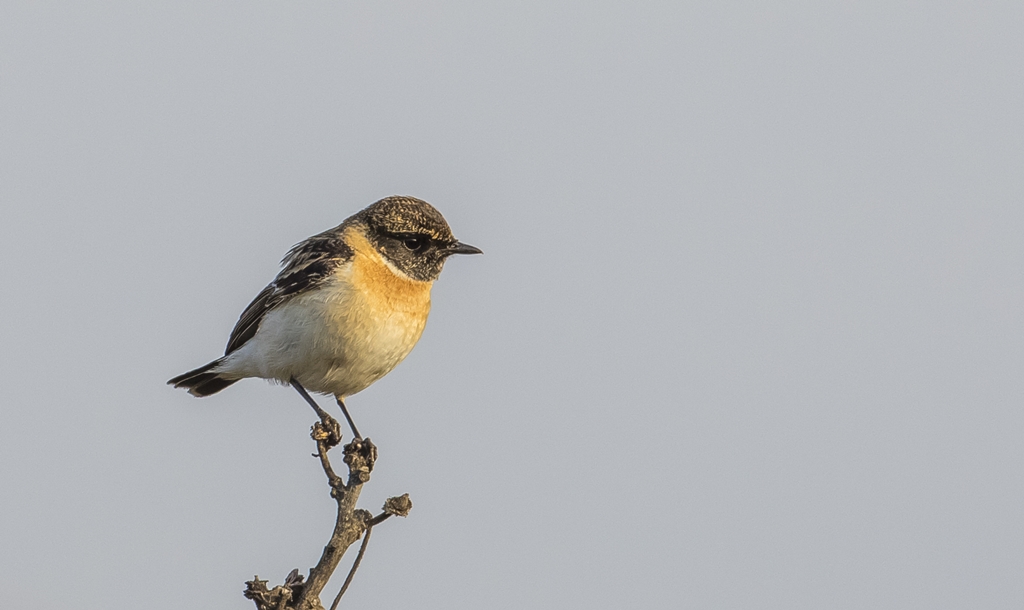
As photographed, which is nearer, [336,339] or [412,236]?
[336,339]

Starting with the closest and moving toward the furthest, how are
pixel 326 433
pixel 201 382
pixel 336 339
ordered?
pixel 326 433, pixel 336 339, pixel 201 382

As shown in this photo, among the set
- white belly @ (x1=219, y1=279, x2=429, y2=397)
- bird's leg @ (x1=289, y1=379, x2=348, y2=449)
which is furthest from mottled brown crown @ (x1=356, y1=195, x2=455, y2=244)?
bird's leg @ (x1=289, y1=379, x2=348, y2=449)

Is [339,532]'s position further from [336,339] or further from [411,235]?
[411,235]

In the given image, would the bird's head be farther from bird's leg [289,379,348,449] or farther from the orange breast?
bird's leg [289,379,348,449]

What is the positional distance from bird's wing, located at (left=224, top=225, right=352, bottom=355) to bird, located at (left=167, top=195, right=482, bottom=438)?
0.4 inches

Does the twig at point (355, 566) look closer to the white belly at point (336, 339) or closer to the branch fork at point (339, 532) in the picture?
the branch fork at point (339, 532)

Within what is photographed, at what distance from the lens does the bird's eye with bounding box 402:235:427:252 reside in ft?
30.9

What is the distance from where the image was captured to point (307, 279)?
8953mm

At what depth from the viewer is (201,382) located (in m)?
10.4

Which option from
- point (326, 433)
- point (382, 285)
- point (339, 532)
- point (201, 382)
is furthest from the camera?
point (201, 382)

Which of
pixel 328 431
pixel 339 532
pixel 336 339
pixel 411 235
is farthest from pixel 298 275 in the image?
pixel 339 532

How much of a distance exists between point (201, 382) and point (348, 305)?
2.51 meters

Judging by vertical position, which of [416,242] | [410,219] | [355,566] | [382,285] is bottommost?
[355,566]

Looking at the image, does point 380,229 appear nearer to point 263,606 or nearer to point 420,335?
point 420,335
